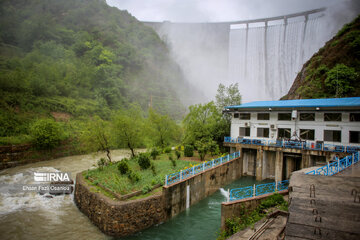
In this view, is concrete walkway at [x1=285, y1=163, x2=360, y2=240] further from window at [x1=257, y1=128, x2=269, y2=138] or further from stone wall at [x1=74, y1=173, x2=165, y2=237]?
window at [x1=257, y1=128, x2=269, y2=138]

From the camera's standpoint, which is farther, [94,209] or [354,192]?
[94,209]

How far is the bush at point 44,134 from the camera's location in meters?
28.0

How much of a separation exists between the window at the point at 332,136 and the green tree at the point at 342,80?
1217 cm

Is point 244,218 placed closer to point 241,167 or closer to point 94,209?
point 94,209

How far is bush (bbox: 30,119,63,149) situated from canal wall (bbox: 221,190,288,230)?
90.5 ft

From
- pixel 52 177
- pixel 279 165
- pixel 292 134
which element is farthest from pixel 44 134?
pixel 292 134

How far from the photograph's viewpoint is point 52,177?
22438mm

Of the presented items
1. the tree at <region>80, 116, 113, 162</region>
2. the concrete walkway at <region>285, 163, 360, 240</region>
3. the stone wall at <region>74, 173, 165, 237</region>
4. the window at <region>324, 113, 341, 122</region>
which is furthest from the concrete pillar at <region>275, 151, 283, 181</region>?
the tree at <region>80, 116, 113, 162</region>

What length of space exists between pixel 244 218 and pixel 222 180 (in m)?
8.50

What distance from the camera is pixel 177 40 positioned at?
9756cm

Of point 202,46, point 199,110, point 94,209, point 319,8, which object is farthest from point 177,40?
point 94,209

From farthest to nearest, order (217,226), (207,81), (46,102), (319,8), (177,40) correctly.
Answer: (177,40), (207,81), (319,8), (46,102), (217,226)

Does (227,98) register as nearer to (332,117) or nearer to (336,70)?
(332,117)

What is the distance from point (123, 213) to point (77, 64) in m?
60.0
